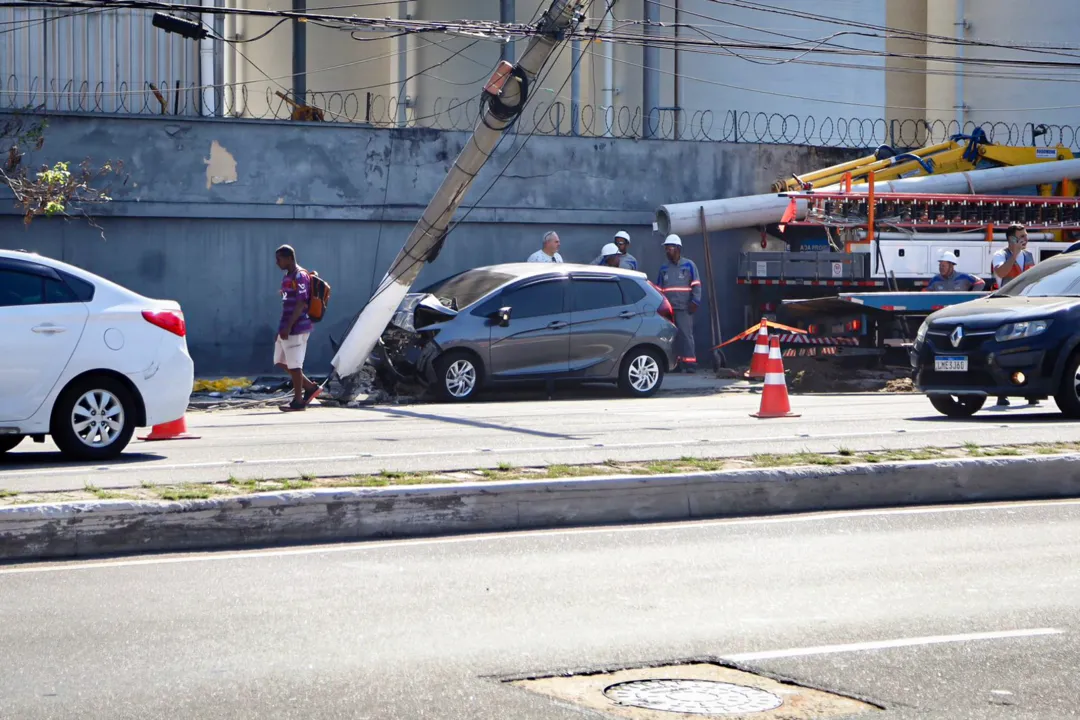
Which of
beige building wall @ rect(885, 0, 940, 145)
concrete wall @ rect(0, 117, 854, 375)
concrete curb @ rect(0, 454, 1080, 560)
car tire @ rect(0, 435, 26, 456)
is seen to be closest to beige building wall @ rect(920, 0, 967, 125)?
beige building wall @ rect(885, 0, 940, 145)

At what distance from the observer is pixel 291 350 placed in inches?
645

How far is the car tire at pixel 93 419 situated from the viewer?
11.1m

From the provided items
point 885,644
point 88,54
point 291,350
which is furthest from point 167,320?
point 88,54

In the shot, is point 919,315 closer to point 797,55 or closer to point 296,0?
point 797,55

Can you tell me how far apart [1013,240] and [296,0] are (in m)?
16.4

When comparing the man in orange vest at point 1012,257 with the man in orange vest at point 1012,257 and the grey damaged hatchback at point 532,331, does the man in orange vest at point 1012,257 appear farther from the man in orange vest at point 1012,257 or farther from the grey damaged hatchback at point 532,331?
the grey damaged hatchback at point 532,331

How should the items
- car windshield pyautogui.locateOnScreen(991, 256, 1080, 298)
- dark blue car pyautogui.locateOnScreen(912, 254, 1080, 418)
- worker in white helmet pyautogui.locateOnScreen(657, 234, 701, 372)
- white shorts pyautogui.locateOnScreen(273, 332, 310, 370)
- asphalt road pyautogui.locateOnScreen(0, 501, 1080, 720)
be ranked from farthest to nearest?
worker in white helmet pyautogui.locateOnScreen(657, 234, 701, 372), white shorts pyautogui.locateOnScreen(273, 332, 310, 370), car windshield pyautogui.locateOnScreen(991, 256, 1080, 298), dark blue car pyautogui.locateOnScreen(912, 254, 1080, 418), asphalt road pyautogui.locateOnScreen(0, 501, 1080, 720)

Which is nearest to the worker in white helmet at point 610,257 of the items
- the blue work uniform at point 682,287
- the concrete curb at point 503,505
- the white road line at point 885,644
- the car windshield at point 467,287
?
the blue work uniform at point 682,287

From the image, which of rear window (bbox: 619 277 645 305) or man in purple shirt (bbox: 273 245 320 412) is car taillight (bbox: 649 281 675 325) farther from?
man in purple shirt (bbox: 273 245 320 412)

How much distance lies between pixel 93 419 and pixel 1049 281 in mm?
9434

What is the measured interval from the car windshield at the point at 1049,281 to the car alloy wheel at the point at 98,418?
9037 millimetres

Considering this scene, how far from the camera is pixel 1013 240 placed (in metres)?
19.6

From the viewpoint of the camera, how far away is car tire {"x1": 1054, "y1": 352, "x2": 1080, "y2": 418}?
14.2 metres

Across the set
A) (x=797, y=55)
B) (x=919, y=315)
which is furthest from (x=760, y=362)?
(x=797, y=55)
